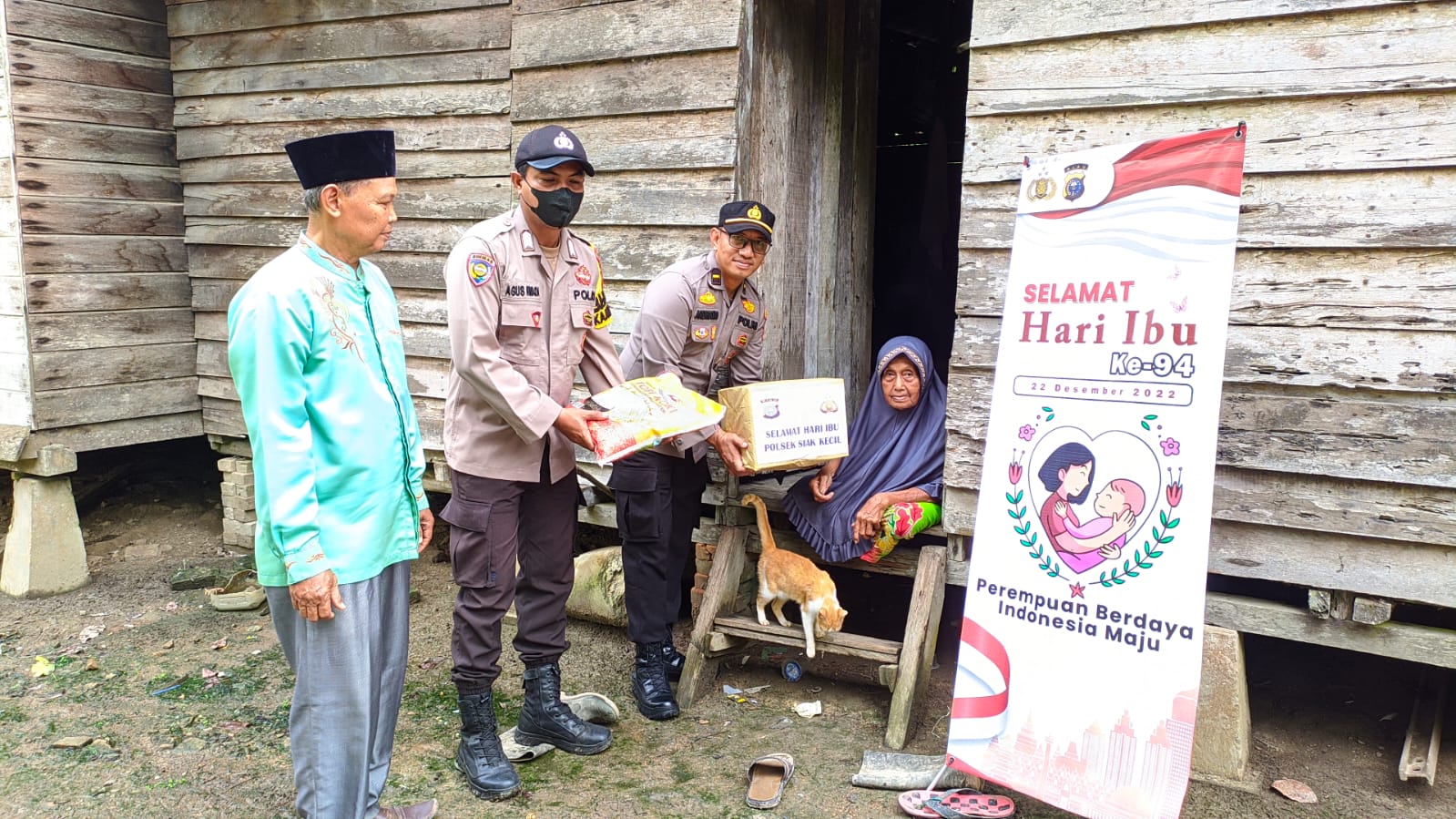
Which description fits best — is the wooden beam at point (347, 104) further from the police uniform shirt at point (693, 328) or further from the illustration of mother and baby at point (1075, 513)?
the illustration of mother and baby at point (1075, 513)

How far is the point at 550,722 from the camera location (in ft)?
11.9

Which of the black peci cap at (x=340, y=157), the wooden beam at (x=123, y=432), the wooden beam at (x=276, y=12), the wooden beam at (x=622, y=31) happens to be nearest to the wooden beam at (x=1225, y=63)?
the wooden beam at (x=622, y=31)

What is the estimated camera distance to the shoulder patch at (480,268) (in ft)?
10.4

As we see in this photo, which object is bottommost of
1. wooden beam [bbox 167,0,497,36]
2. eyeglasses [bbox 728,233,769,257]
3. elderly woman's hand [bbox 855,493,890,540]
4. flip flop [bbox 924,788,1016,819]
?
flip flop [bbox 924,788,1016,819]

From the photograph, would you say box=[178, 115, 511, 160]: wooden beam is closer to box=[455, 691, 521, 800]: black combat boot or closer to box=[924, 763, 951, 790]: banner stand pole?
box=[455, 691, 521, 800]: black combat boot

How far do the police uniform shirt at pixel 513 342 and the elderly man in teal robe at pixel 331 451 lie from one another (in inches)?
14.0

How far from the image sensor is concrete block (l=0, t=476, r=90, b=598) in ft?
18.5

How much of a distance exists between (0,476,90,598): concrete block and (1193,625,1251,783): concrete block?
5960 millimetres

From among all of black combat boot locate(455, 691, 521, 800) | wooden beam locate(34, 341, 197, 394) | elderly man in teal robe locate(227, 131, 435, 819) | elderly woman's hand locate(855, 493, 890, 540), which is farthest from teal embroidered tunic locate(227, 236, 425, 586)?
wooden beam locate(34, 341, 197, 394)

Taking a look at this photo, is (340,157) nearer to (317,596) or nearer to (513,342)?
(513,342)

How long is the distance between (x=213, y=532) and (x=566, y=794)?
4.54m

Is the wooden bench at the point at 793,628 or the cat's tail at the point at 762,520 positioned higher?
the cat's tail at the point at 762,520

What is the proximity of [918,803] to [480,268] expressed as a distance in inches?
89.7

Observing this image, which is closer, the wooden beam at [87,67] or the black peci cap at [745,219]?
the black peci cap at [745,219]
